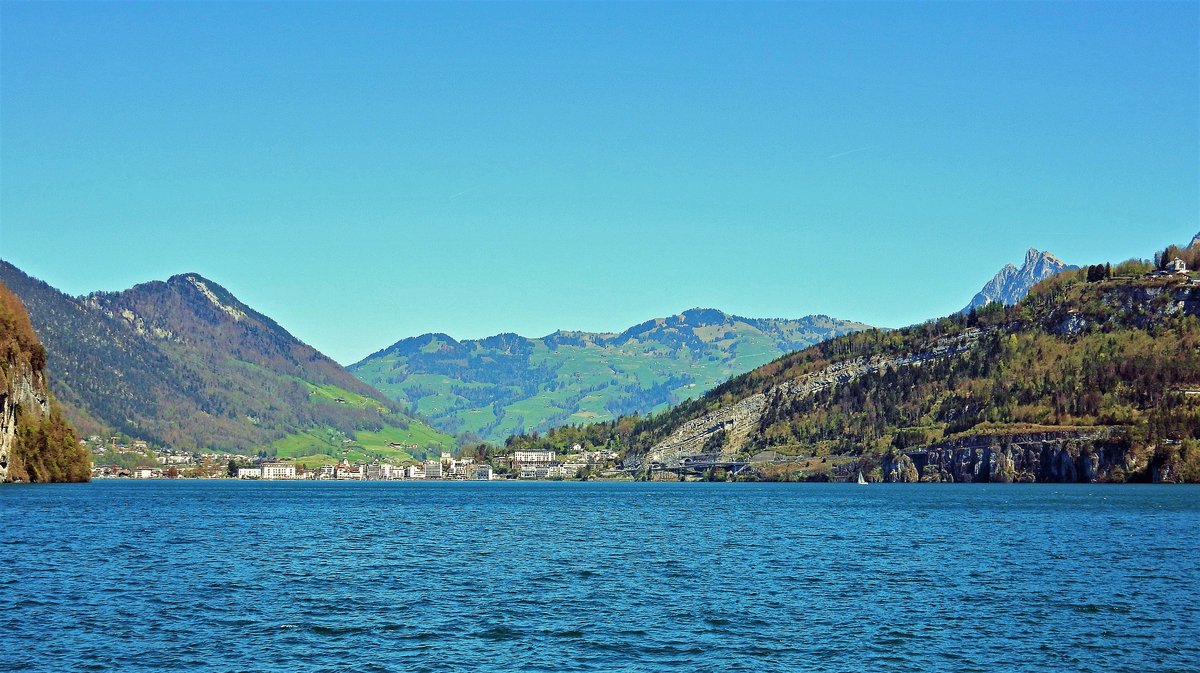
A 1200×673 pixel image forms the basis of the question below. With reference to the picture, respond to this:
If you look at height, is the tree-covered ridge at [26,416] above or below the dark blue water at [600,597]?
above

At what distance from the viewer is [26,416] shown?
173 metres

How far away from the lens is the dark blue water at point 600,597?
1702 inches

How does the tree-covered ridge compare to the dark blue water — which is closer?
the dark blue water

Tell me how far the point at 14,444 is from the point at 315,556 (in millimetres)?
114452

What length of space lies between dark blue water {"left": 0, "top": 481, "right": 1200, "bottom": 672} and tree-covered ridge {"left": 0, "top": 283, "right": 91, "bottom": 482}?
66173mm

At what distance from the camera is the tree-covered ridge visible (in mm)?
164750

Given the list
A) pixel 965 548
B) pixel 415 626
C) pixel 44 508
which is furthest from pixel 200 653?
pixel 44 508

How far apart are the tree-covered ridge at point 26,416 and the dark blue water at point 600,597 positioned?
2605 inches

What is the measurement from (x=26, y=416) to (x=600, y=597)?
14058 cm

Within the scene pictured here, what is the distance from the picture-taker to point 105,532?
93062 mm

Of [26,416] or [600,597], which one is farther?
[26,416]

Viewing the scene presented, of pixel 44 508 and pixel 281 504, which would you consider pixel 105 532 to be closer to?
pixel 44 508

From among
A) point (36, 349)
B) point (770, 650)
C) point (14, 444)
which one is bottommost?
point (770, 650)

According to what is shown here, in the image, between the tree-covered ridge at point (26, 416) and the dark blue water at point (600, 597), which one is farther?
the tree-covered ridge at point (26, 416)
